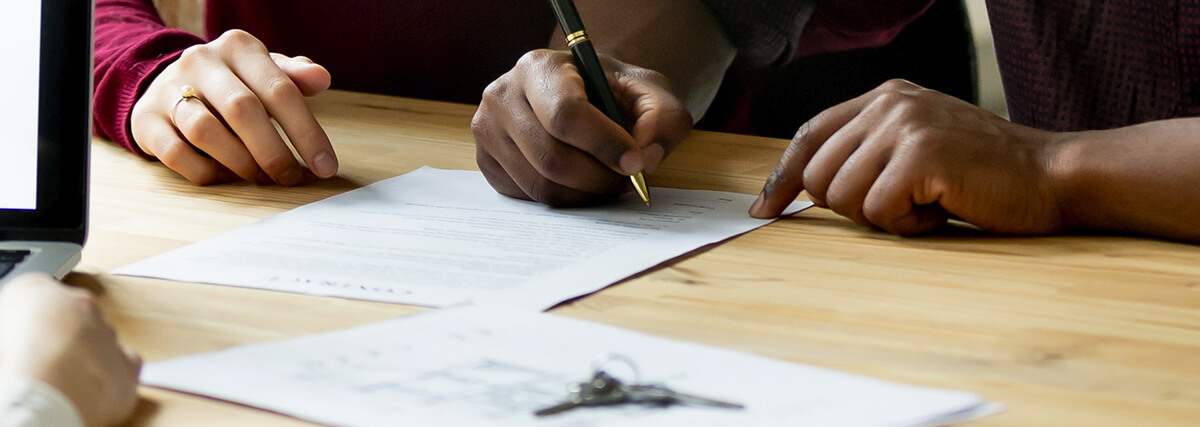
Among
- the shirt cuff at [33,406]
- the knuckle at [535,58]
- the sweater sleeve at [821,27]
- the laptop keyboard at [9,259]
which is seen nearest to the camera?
the shirt cuff at [33,406]

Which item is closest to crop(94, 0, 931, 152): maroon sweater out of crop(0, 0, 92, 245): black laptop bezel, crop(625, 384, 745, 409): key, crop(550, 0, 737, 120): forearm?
crop(550, 0, 737, 120): forearm

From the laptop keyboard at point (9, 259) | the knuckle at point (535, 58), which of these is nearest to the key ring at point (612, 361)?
the laptop keyboard at point (9, 259)

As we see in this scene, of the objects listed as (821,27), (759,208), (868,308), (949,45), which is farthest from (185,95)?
(949,45)

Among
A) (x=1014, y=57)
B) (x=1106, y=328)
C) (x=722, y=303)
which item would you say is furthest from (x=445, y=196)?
(x=1014, y=57)

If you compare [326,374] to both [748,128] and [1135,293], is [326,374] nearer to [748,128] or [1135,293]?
[1135,293]

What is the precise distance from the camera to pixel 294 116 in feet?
2.60

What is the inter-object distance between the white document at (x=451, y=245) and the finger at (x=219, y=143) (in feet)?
0.30

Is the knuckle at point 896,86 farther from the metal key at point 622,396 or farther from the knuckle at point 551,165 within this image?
the metal key at point 622,396

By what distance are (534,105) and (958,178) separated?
0.91 ft

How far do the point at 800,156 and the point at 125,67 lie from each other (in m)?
0.60

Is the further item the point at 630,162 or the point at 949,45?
the point at 949,45

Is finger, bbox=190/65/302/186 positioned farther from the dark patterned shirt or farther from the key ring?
the dark patterned shirt

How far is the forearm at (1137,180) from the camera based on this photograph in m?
0.63

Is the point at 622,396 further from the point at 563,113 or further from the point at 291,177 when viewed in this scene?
the point at 291,177
